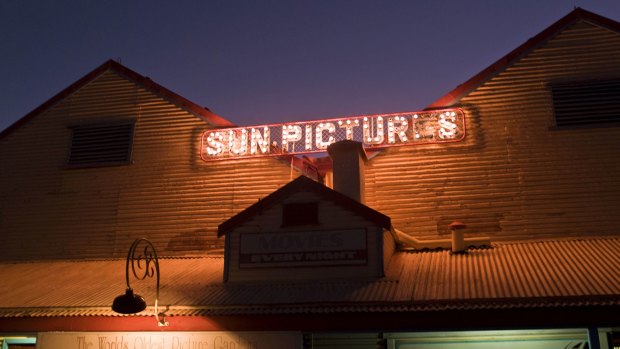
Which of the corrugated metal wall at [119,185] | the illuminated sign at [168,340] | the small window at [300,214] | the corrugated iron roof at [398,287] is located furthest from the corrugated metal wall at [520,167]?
the illuminated sign at [168,340]

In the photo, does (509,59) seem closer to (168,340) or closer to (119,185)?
(168,340)

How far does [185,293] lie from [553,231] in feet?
31.1

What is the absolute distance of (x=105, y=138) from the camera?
19375 mm

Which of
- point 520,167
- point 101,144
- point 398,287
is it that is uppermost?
point 101,144

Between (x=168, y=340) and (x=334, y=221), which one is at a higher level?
(x=334, y=221)

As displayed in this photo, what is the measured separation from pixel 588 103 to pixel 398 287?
8.21 metres

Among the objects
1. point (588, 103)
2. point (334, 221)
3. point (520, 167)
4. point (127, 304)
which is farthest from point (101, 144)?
point (588, 103)

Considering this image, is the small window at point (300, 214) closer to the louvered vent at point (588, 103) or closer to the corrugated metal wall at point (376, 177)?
the corrugated metal wall at point (376, 177)

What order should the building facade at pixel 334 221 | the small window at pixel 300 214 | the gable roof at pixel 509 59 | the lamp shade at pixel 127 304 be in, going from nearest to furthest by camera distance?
the lamp shade at pixel 127 304, the building facade at pixel 334 221, the small window at pixel 300 214, the gable roof at pixel 509 59

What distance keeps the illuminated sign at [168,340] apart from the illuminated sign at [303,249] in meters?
1.91

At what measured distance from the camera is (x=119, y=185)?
1864cm

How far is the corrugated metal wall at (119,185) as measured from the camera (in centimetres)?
1778

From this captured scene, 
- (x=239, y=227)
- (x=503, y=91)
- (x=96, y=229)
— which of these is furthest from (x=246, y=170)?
(x=503, y=91)

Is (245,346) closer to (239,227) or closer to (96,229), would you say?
(239,227)
